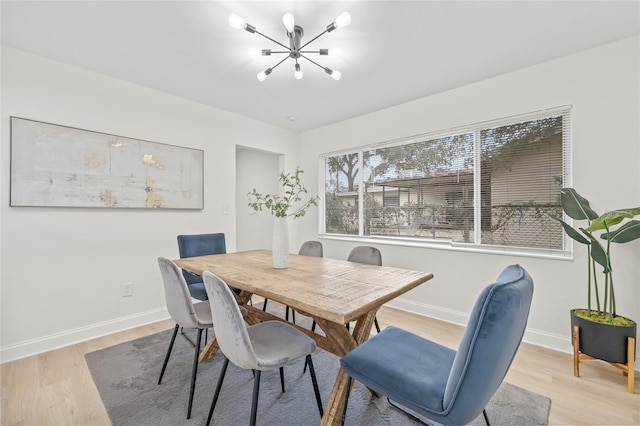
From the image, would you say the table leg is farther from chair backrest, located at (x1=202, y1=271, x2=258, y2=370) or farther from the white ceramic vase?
the white ceramic vase

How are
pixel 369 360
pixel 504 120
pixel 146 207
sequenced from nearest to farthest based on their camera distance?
pixel 369 360
pixel 504 120
pixel 146 207

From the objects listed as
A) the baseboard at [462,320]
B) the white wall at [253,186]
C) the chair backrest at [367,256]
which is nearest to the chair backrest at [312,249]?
the chair backrest at [367,256]

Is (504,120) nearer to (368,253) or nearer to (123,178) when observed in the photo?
(368,253)

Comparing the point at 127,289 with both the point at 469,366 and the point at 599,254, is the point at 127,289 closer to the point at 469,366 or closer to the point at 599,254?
the point at 469,366

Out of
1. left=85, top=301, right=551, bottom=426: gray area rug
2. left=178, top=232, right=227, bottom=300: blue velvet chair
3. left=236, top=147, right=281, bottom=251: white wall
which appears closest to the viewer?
left=85, top=301, right=551, bottom=426: gray area rug

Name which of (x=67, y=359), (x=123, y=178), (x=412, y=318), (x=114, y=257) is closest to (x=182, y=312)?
(x=67, y=359)

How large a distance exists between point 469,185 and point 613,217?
3.90 ft

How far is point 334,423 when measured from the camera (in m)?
1.33

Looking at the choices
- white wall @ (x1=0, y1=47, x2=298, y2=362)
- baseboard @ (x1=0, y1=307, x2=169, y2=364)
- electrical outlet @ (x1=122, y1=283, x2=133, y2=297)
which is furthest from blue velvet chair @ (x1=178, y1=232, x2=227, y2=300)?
baseboard @ (x1=0, y1=307, x2=169, y2=364)

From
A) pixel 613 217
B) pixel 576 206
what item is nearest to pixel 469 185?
pixel 576 206

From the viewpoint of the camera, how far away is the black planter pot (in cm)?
179

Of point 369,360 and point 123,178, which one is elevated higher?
point 123,178

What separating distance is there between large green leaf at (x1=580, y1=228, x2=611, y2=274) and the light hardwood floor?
795 mm

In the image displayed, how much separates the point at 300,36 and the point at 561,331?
325 centimetres
